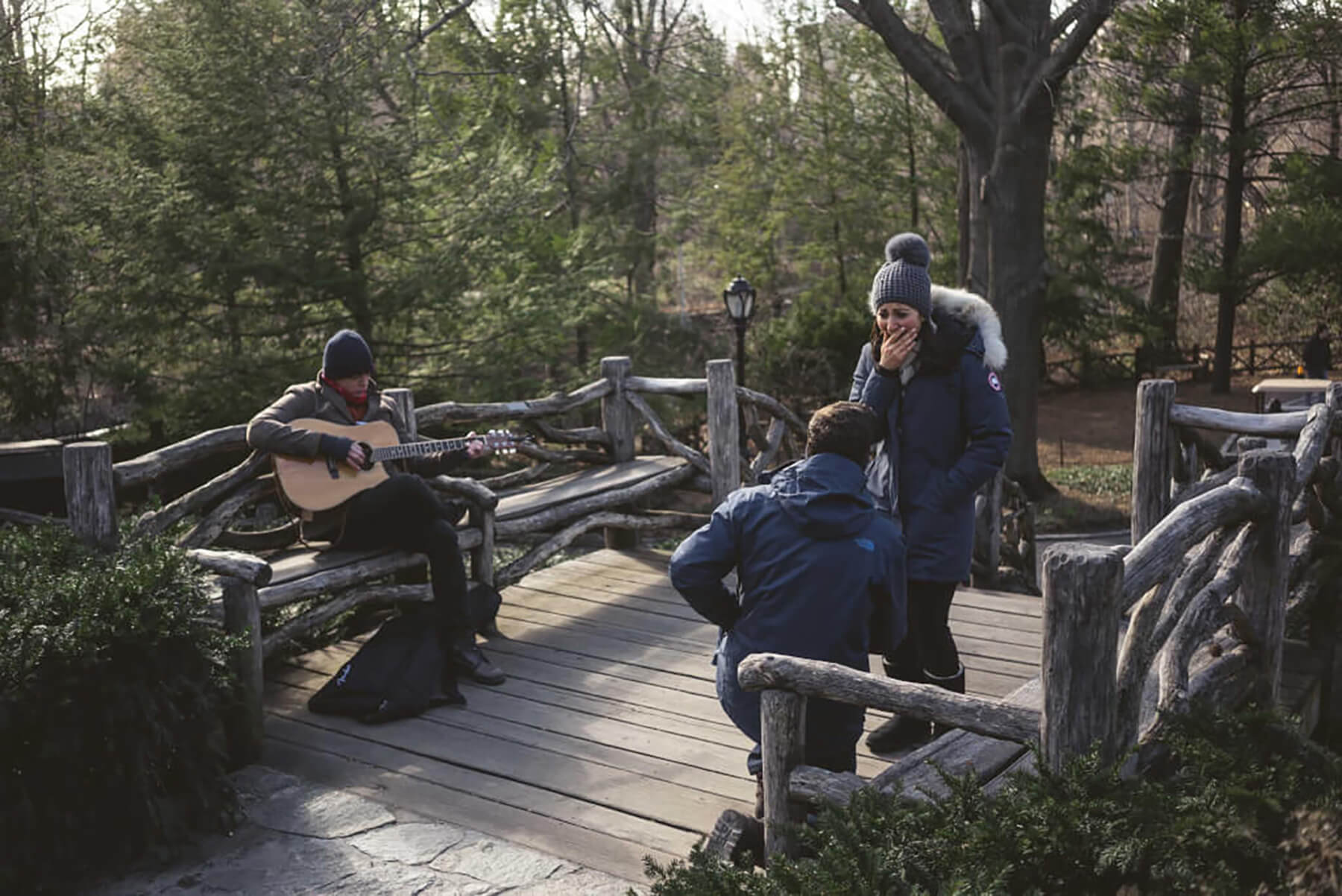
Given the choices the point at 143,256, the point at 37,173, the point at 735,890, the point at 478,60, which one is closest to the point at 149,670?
the point at 735,890

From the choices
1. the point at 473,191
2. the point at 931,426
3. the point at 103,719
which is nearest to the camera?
the point at 103,719

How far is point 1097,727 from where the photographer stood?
116 inches

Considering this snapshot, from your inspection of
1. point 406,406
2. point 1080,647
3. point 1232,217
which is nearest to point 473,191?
point 406,406

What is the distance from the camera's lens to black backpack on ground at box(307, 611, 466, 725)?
5.42 m

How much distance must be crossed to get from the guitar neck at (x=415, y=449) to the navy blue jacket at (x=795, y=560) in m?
2.69

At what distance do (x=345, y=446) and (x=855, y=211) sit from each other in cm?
2021

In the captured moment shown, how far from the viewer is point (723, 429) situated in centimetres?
821

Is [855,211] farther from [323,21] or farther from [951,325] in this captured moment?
[951,325]

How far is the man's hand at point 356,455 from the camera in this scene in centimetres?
582

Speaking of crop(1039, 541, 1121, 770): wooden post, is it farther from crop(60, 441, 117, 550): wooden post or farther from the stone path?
crop(60, 441, 117, 550): wooden post

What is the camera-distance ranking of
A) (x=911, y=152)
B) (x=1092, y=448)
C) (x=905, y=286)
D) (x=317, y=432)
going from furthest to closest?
(x=911, y=152) → (x=1092, y=448) → (x=317, y=432) → (x=905, y=286)

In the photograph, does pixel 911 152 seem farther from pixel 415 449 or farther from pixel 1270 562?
pixel 1270 562

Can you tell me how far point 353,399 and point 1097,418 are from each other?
18.3 m

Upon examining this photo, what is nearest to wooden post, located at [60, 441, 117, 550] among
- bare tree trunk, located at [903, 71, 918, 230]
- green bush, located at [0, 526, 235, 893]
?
green bush, located at [0, 526, 235, 893]
